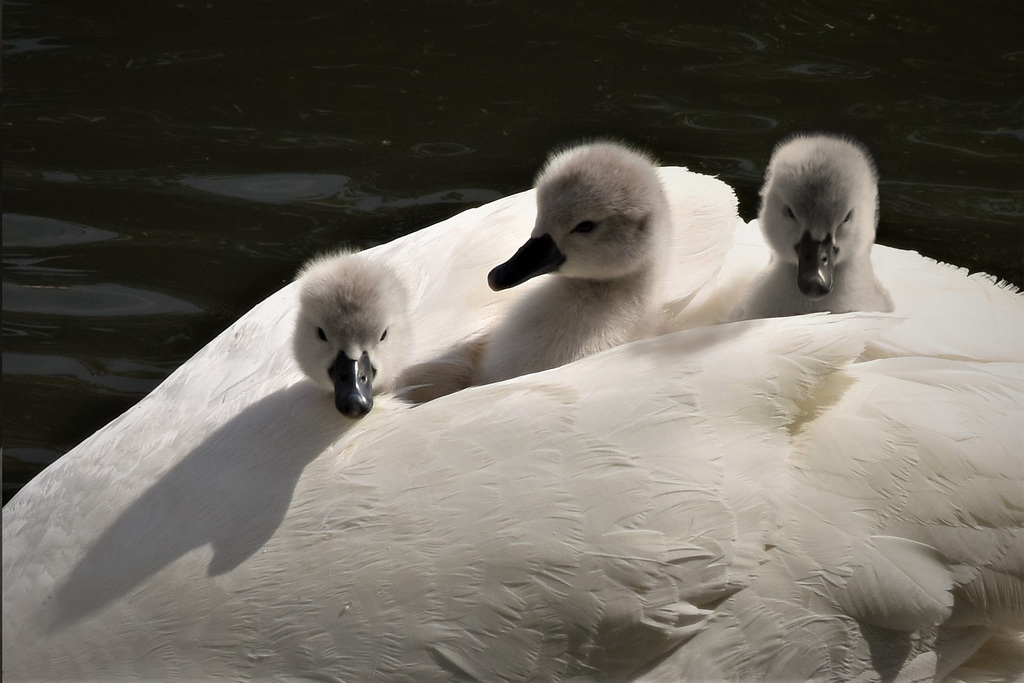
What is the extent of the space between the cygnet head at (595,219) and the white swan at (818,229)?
0.79 ft

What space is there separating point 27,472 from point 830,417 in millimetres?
2064

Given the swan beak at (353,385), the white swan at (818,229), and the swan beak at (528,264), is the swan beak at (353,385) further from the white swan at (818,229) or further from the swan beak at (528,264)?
the white swan at (818,229)

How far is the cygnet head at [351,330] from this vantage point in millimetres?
2227

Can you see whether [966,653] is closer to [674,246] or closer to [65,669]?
[674,246]

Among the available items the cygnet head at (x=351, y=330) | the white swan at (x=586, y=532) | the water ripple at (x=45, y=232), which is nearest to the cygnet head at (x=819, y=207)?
the white swan at (x=586, y=532)

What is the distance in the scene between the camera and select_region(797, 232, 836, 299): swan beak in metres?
2.41

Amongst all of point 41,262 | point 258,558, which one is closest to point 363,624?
point 258,558

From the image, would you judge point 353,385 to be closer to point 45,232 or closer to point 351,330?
point 351,330

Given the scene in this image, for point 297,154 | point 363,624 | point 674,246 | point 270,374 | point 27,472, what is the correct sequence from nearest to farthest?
point 363,624, point 270,374, point 674,246, point 27,472, point 297,154

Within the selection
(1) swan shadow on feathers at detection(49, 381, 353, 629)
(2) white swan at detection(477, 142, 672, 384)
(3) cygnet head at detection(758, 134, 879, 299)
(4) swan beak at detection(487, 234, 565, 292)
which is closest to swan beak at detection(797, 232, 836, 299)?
(3) cygnet head at detection(758, 134, 879, 299)

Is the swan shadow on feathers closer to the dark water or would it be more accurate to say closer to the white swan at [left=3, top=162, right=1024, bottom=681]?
the white swan at [left=3, top=162, right=1024, bottom=681]

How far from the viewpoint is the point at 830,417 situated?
7.46ft

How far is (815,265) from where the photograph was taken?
8.08ft

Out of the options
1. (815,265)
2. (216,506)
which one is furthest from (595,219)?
(216,506)
